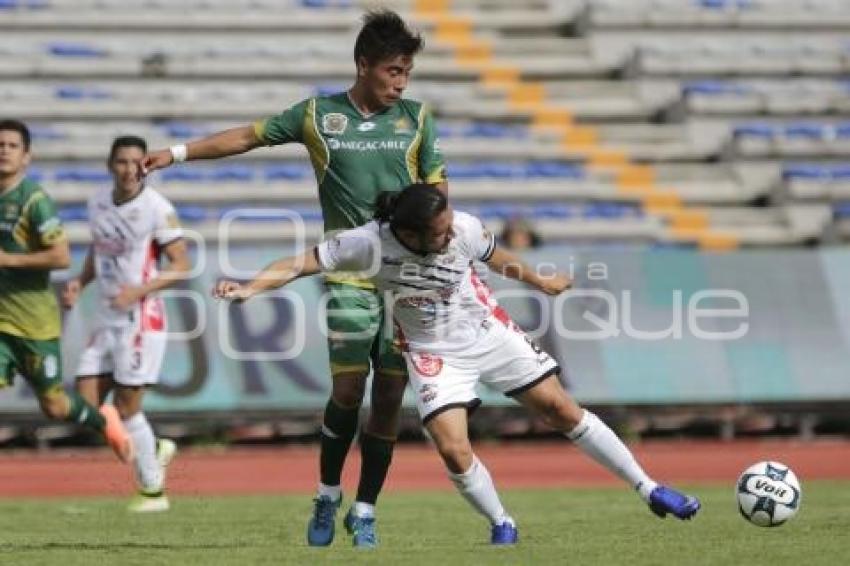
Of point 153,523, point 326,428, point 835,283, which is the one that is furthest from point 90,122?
point 326,428

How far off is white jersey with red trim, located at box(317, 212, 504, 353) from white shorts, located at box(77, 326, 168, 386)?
4.72 metres

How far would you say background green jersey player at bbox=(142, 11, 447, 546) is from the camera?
31.9 ft

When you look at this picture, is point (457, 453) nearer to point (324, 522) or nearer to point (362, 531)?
point (362, 531)

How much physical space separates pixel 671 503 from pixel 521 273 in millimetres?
1383

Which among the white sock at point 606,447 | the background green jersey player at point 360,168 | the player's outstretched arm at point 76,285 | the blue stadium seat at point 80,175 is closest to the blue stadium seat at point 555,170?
the blue stadium seat at point 80,175

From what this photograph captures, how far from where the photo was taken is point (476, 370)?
9.49 metres

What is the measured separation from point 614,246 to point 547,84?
4566mm

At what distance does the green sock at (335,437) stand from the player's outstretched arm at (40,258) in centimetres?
297

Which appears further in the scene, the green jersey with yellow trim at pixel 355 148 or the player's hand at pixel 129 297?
the player's hand at pixel 129 297

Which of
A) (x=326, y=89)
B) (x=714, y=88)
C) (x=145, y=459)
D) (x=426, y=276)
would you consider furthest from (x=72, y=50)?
(x=426, y=276)

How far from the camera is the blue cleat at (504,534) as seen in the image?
31.4 ft

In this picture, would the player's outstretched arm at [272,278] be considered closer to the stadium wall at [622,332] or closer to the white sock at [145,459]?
the white sock at [145,459]

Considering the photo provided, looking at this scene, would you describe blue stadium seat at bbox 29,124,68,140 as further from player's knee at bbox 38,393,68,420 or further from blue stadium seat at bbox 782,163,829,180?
player's knee at bbox 38,393,68,420

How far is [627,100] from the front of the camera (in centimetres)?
2838
